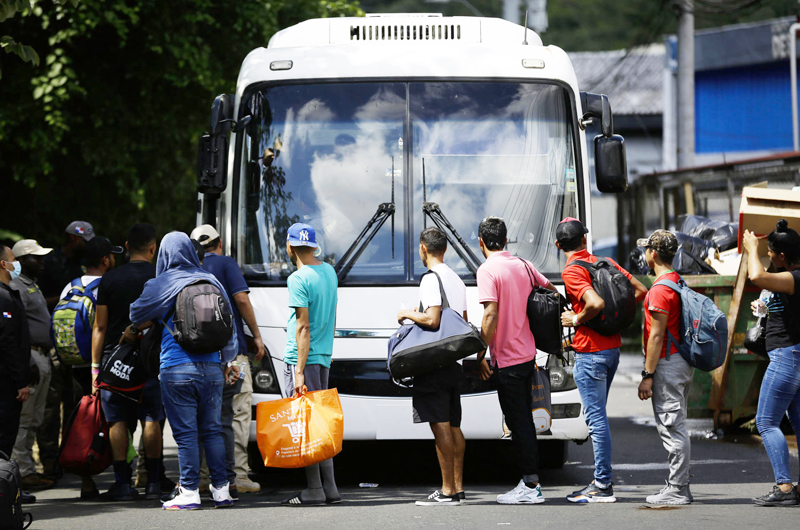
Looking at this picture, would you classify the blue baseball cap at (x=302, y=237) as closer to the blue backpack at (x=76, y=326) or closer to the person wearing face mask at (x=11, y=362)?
the blue backpack at (x=76, y=326)

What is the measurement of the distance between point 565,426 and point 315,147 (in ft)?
8.59

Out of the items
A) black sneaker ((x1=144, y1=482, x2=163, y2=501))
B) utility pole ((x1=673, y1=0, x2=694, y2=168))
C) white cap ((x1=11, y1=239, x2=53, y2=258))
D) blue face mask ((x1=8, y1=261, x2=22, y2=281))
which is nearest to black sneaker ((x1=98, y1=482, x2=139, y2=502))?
black sneaker ((x1=144, y1=482, x2=163, y2=501))

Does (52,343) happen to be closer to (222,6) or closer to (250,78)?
(250,78)

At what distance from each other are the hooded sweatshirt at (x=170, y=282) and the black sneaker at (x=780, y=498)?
3404mm

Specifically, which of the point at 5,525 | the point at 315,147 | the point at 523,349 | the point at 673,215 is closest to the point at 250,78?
the point at 315,147

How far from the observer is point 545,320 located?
6.69 metres

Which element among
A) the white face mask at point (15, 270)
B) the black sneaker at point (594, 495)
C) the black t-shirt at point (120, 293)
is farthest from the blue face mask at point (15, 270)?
the black sneaker at point (594, 495)

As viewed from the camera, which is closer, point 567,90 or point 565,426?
point 565,426

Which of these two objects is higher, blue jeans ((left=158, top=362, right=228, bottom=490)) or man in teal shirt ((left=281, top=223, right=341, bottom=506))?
man in teal shirt ((left=281, top=223, right=341, bottom=506))

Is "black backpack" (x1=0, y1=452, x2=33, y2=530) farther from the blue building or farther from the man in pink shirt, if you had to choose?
the blue building

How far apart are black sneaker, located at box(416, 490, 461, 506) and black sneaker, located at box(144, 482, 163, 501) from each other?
5.99ft

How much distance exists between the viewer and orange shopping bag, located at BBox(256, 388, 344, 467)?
6633mm

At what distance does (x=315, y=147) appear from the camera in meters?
7.77

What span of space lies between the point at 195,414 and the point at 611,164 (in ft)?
10.9
